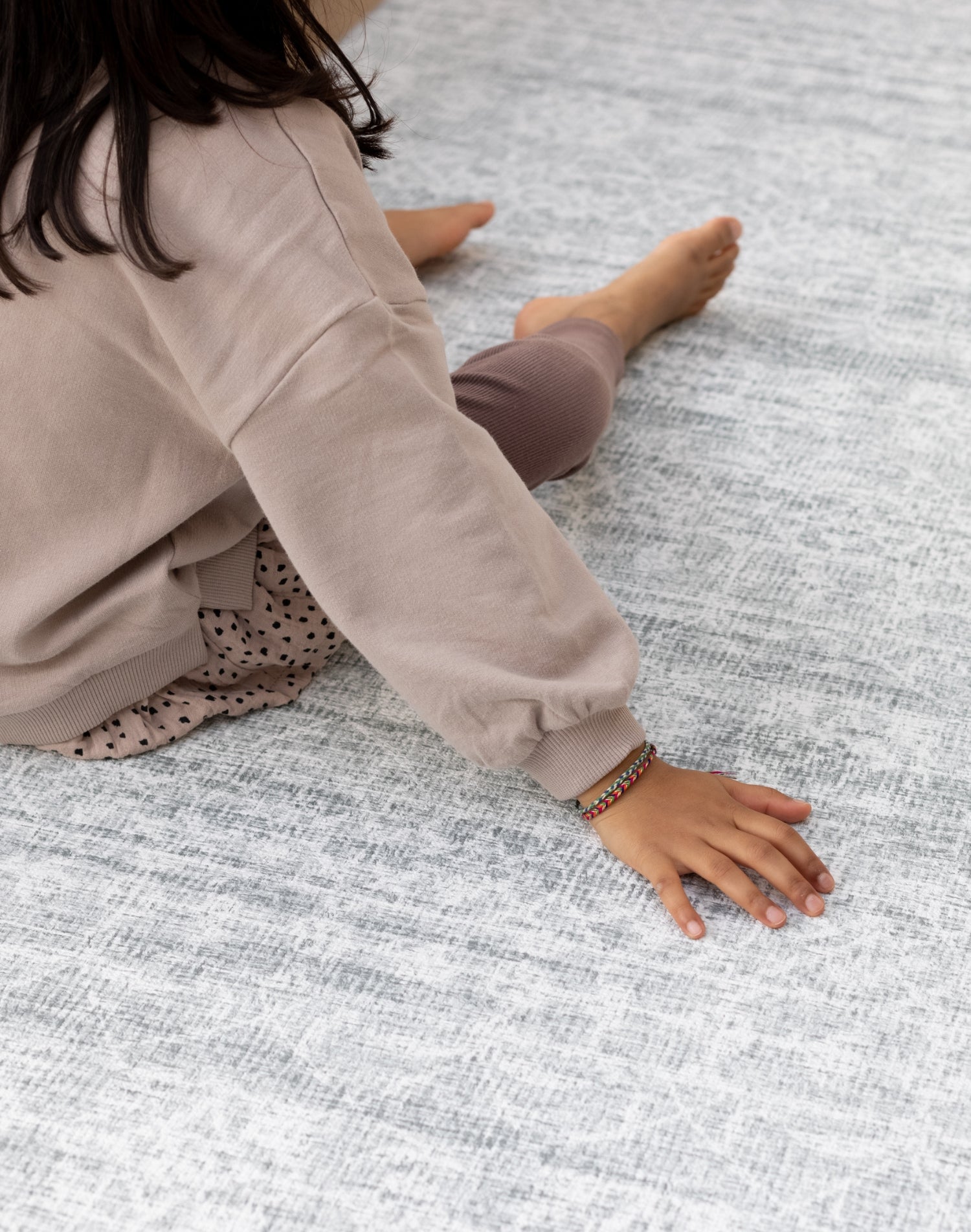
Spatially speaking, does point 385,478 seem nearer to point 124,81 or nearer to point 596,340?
point 124,81

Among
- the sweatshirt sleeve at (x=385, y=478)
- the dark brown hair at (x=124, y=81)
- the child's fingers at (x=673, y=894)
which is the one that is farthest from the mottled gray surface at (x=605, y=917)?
the dark brown hair at (x=124, y=81)

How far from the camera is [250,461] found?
2.22 ft

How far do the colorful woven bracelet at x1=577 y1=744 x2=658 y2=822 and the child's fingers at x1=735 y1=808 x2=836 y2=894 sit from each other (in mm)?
66

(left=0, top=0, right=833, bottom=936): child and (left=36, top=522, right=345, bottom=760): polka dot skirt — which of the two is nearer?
(left=0, top=0, right=833, bottom=936): child

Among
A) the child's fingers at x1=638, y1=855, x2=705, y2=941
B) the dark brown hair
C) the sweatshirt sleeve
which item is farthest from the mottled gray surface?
the dark brown hair

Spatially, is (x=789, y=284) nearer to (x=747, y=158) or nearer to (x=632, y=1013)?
(x=747, y=158)

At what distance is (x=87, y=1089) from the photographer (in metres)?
0.71

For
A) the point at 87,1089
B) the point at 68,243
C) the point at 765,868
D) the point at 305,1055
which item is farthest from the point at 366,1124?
the point at 68,243

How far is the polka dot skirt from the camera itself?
88 centimetres

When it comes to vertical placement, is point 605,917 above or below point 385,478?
below

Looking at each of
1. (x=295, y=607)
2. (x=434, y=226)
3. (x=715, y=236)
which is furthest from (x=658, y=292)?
(x=295, y=607)

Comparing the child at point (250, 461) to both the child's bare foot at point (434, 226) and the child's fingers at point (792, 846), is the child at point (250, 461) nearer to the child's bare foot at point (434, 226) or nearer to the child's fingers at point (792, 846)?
the child's fingers at point (792, 846)

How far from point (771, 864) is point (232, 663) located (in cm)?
38

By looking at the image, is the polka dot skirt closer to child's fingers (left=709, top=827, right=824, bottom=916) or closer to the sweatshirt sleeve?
the sweatshirt sleeve
